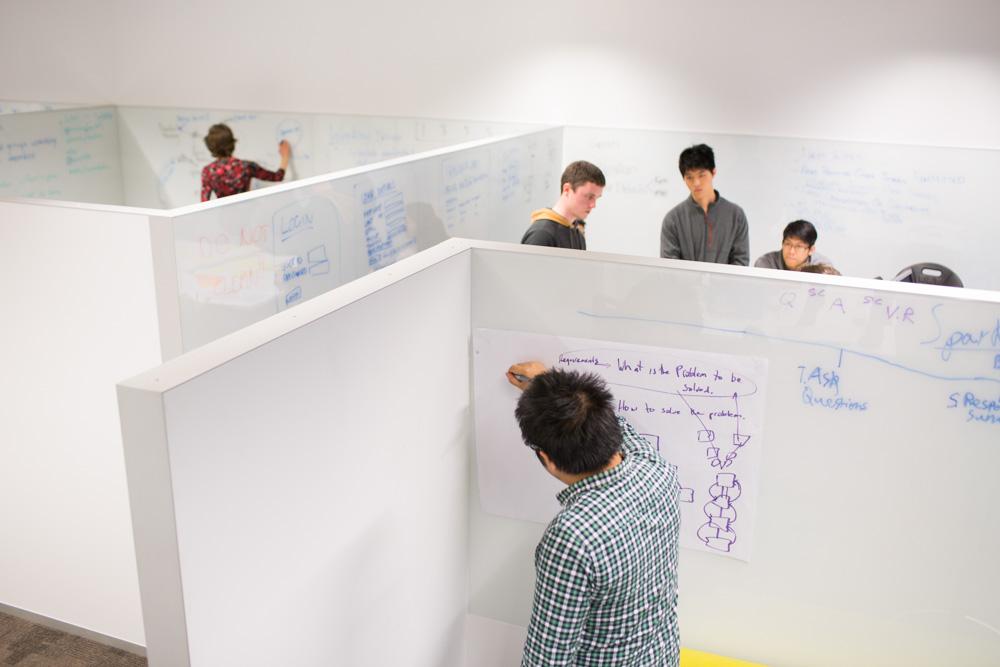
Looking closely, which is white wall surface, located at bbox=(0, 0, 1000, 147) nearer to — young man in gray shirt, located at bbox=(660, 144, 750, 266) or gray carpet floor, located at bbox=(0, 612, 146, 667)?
young man in gray shirt, located at bbox=(660, 144, 750, 266)

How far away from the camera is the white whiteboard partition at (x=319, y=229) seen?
6.56ft

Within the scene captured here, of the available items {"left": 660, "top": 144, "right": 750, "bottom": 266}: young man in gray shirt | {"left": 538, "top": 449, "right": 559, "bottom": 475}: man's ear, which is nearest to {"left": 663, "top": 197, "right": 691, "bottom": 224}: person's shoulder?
{"left": 660, "top": 144, "right": 750, "bottom": 266}: young man in gray shirt

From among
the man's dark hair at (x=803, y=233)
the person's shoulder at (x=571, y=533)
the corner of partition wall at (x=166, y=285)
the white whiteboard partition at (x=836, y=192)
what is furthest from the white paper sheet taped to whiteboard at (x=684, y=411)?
the white whiteboard partition at (x=836, y=192)

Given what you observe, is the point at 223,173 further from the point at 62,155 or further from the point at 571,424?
the point at 571,424

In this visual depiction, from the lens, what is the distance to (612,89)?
4891 millimetres

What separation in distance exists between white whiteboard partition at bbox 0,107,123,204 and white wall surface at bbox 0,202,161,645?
218 cm

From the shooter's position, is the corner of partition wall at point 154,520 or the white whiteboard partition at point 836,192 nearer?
the corner of partition wall at point 154,520

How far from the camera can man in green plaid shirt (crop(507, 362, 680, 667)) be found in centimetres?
129

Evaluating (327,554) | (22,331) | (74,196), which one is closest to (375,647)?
(327,554)

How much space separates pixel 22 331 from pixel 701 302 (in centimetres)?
173

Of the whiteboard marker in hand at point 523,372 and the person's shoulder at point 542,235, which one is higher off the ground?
the person's shoulder at point 542,235

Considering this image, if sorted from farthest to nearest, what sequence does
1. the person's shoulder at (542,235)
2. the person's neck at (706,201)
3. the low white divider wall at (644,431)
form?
the person's neck at (706,201) < the person's shoulder at (542,235) < the low white divider wall at (644,431)

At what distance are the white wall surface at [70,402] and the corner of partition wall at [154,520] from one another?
1171 millimetres

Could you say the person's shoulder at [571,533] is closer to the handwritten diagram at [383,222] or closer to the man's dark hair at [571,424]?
the man's dark hair at [571,424]
